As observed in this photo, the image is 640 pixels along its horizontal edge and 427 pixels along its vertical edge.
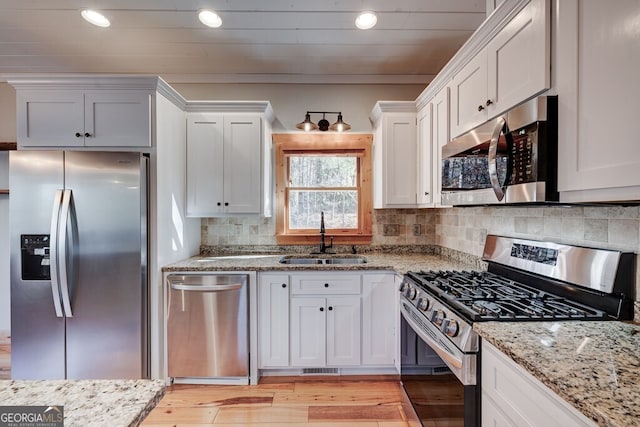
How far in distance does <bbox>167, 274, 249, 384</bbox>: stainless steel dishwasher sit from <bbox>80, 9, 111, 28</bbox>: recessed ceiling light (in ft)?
6.22

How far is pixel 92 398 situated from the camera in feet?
2.37

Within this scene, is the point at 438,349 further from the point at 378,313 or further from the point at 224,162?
the point at 224,162

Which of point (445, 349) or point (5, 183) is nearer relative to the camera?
point (445, 349)

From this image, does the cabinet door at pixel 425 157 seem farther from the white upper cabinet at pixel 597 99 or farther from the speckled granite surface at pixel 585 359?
the speckled granite surface at pixel 585 359

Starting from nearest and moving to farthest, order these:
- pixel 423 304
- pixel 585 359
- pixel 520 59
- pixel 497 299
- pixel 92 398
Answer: pixel 92 398, pixel 585 359, pixel 520 59, pixel 497 299, pixel 423 304

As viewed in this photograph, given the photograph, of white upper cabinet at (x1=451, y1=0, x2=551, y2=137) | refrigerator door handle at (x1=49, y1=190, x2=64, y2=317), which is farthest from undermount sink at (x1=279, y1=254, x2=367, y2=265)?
refrigerator door handle at (x1=49, y1=190, x2=64, y2=317)

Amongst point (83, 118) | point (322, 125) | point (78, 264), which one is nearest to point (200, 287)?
point (78, 264)

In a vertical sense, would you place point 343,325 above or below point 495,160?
below

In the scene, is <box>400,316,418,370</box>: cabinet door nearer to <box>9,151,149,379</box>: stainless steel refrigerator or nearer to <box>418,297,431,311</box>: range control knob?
<box>418,297,431,311</box>: range control knob

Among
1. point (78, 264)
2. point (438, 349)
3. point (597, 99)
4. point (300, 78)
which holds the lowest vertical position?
point (438, 349)

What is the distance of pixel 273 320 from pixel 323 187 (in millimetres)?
1387

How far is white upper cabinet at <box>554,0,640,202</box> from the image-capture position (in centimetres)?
90

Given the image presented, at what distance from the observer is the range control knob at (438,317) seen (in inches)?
57.1

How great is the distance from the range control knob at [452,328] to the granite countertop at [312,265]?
854 millimetres
